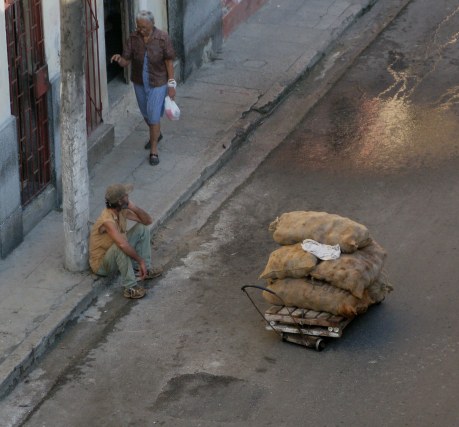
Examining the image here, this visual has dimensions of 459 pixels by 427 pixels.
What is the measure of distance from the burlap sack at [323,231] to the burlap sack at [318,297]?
40cm

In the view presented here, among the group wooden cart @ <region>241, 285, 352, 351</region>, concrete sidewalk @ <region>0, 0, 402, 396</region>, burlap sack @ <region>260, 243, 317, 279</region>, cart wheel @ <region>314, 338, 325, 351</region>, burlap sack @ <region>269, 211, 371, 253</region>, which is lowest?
concrete sidewalk @ <region>0, 0, 402, 396</region>

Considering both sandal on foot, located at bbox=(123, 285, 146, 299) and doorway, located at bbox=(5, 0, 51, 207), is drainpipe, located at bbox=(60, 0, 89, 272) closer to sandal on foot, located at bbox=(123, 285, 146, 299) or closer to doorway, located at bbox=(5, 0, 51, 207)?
sandal on foot, located at bbox=(123, 285, 146, 299)

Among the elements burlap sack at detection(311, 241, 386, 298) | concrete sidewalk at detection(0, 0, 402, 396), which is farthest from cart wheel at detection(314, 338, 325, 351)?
concrete sidewalk at detection(0, 0, 402, 396)

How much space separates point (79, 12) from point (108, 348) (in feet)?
10.2

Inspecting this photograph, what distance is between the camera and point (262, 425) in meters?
11.4

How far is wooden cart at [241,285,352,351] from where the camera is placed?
40.4 feet

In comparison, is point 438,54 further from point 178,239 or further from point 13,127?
point 13,127

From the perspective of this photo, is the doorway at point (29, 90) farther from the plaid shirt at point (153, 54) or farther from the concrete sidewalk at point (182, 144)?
the plaid shirt at point (153, 54)

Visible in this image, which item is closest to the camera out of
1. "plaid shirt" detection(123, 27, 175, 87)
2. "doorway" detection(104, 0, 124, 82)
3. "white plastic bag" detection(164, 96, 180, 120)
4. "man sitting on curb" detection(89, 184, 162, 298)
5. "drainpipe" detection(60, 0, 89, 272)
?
"drainpipe" detection(60, 0, 89, 272)

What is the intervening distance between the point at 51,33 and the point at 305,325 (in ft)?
14.3

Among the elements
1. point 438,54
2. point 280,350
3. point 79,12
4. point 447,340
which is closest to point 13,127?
point 79,12

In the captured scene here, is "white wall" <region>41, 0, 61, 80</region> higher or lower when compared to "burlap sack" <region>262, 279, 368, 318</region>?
higher

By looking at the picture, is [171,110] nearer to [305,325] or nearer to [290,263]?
[290,263]

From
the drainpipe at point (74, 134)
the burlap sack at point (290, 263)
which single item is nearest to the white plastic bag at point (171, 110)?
the drainpipe at point (74, 134)
